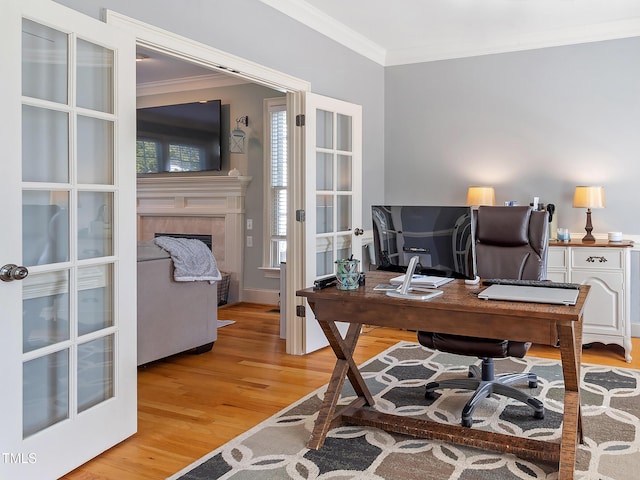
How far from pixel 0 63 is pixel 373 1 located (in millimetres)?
2737

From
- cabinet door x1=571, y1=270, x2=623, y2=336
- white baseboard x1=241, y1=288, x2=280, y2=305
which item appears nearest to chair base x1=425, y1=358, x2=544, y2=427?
cabinet door x1=571, y1=270, x2=623, y2=336

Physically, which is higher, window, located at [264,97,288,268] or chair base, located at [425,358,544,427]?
window, located at [264,97,288,268]

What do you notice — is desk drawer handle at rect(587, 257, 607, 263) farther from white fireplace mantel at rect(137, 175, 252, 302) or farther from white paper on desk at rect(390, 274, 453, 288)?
white fireplace mantel at rect(137, 175, 252, 302)

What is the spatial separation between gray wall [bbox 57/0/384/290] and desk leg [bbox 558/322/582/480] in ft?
7.80

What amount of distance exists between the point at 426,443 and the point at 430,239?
3.10 ft

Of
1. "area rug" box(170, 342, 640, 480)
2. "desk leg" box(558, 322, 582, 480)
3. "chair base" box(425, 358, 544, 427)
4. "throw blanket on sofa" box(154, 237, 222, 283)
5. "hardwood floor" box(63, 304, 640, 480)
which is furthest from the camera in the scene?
"throw blanket on sofa" box(154, 237, 222, 283)

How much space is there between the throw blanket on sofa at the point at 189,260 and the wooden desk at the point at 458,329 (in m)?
1.55

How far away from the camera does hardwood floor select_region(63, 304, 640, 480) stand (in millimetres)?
2549

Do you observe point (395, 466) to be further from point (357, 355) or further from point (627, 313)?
point (627, 313)

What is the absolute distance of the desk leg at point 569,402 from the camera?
219cm

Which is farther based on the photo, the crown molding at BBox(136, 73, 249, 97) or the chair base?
the crown molding at BBox(136, 73, 249, 97)

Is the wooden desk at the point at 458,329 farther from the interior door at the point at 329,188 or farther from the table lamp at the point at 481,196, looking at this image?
the table lamp at the point at 481,196

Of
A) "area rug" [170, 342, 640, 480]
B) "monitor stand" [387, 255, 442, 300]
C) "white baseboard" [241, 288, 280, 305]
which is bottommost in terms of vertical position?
"area rug" [170, 342, 640, 480]

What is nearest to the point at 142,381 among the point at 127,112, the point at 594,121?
the point at 127,112
